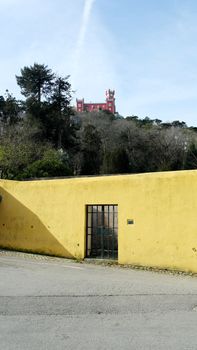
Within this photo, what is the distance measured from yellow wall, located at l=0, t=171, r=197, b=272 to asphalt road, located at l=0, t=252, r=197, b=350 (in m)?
0.85

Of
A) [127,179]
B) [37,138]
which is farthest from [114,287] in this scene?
[37,138]

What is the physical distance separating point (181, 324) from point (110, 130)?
4871 centimetres

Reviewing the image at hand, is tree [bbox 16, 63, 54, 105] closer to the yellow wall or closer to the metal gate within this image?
the yellow wall

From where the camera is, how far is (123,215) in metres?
12.8

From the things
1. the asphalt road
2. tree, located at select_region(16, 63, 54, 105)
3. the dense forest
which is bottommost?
the asphalt road

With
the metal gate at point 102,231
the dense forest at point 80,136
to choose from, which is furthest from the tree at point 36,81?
the metal gate at point 102,231

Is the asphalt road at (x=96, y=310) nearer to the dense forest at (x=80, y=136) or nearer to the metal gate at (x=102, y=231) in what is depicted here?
the metal gate at (x=102, y=231)

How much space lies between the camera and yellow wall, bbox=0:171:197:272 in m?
11.5

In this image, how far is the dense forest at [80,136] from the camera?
43.2 m

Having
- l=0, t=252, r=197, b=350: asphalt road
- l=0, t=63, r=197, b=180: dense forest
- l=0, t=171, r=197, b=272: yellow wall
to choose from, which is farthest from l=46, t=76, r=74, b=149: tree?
l=0, t=252, r=197, b=350: asphalt road

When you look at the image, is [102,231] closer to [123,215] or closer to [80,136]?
[123,215]

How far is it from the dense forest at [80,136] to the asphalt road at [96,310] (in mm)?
24885

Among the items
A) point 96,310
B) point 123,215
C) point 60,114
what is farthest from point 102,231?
point 60,114

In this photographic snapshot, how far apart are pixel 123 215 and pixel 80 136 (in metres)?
36.5
